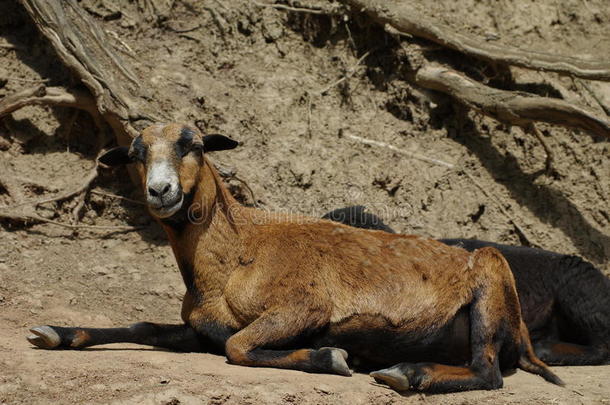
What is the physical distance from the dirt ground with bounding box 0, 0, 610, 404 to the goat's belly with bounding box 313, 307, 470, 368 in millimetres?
639

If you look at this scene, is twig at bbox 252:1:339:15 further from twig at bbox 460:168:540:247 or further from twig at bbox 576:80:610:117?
twig at bbox 576:80:610:117

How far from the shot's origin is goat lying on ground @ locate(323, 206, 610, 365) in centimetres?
761

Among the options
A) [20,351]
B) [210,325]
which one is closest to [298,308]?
[210,325]

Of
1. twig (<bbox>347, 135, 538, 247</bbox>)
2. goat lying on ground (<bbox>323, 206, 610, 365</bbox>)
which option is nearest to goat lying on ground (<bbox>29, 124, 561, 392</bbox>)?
goat lying on ground (<bbox>323, 206, 610, 365</bbox>)

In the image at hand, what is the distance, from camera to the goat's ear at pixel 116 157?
6.61 meters

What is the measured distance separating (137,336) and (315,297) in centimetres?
149

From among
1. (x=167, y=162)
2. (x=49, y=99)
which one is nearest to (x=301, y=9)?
(x=49, y=99)

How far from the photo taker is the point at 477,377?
5.84m

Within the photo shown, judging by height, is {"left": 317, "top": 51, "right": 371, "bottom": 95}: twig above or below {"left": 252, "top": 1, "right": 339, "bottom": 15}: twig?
below

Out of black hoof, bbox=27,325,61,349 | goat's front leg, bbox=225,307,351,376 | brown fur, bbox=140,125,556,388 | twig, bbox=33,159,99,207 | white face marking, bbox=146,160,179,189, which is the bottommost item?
twig, bbox=33,159,99,207

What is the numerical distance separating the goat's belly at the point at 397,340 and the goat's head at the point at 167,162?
151 cm

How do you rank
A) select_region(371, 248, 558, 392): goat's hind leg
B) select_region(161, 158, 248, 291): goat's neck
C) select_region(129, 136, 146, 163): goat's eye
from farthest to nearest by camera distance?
select_region(161, 158, 248, 291): goat's neck
select_region(129, 136, 146, 163): goat's eye
select_region(371, 248, 558, 392): goat's hind leg

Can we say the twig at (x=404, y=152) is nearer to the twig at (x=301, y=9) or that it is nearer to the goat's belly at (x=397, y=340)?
the twig at (x=301, y=9)

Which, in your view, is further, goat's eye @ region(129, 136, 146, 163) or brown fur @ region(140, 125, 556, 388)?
goat's eye @ region(129, 136, 146, 163)
